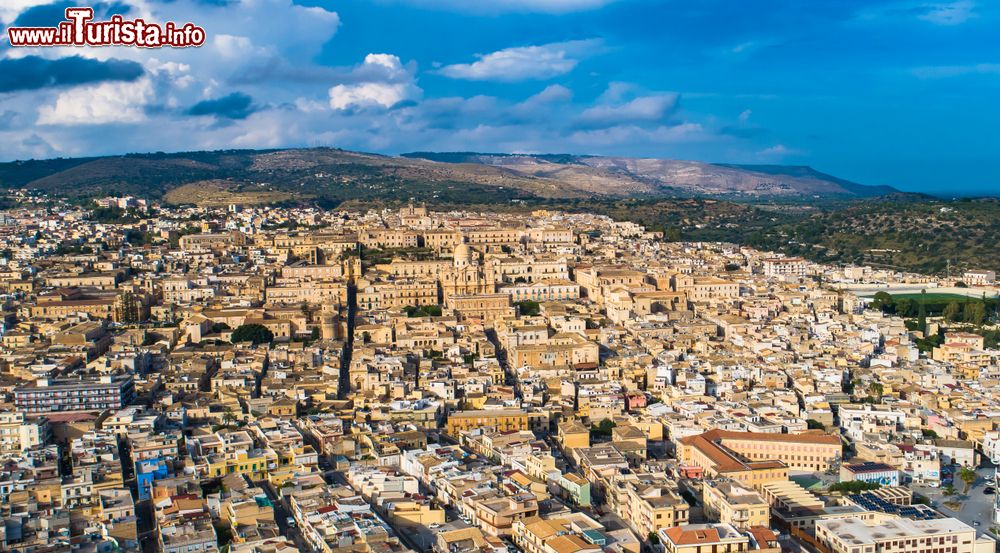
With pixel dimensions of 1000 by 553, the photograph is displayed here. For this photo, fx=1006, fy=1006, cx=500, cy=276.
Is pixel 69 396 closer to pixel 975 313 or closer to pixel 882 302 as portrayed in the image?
pixel 882 302

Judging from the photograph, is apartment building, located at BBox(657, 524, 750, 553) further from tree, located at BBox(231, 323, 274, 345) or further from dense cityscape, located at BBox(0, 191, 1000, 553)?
tree, located at BBox(231, 323, 274, 345)

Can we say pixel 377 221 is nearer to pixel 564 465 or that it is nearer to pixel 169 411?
pixel 169 411

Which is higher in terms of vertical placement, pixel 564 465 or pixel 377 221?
pixel 377 221

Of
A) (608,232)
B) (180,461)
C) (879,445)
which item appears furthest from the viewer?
(608,232)

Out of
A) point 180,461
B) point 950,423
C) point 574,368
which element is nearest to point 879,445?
point 950,423

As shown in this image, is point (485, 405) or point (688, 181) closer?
point (485, 405)

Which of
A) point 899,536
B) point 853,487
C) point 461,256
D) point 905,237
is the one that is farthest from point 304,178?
point 899,536

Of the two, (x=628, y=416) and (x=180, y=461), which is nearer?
(x=180, y=461)
